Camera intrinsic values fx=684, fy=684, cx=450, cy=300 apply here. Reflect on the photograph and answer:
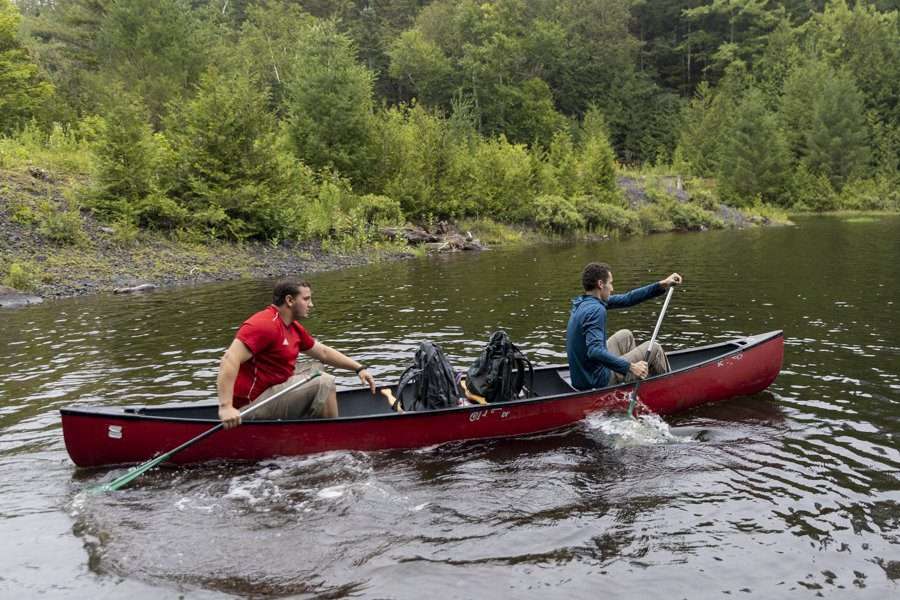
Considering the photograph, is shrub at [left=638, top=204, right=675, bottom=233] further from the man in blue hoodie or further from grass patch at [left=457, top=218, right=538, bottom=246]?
the man in blue hoodie

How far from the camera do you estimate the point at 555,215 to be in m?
38.6

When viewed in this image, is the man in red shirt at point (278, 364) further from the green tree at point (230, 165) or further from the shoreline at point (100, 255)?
the green tree at point (230, 165)

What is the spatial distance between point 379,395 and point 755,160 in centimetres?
5784

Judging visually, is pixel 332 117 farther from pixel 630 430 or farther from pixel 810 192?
pixel 810 192

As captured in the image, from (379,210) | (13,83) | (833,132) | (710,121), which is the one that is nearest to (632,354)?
(379,210)

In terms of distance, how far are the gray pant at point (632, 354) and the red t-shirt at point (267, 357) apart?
14.0ft

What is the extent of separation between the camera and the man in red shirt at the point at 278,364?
24.9 ft

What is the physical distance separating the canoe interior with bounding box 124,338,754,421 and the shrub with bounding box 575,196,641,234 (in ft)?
98.2

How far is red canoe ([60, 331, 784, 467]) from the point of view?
759cm

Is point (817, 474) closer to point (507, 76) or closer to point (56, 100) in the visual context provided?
point (56, 100)

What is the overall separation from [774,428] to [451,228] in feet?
93.1

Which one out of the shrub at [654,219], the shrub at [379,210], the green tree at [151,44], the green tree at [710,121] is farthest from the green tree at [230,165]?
the green tree at [710,121]

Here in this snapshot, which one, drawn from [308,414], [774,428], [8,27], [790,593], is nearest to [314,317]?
[308,414]

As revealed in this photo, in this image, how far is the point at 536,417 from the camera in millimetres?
8719
